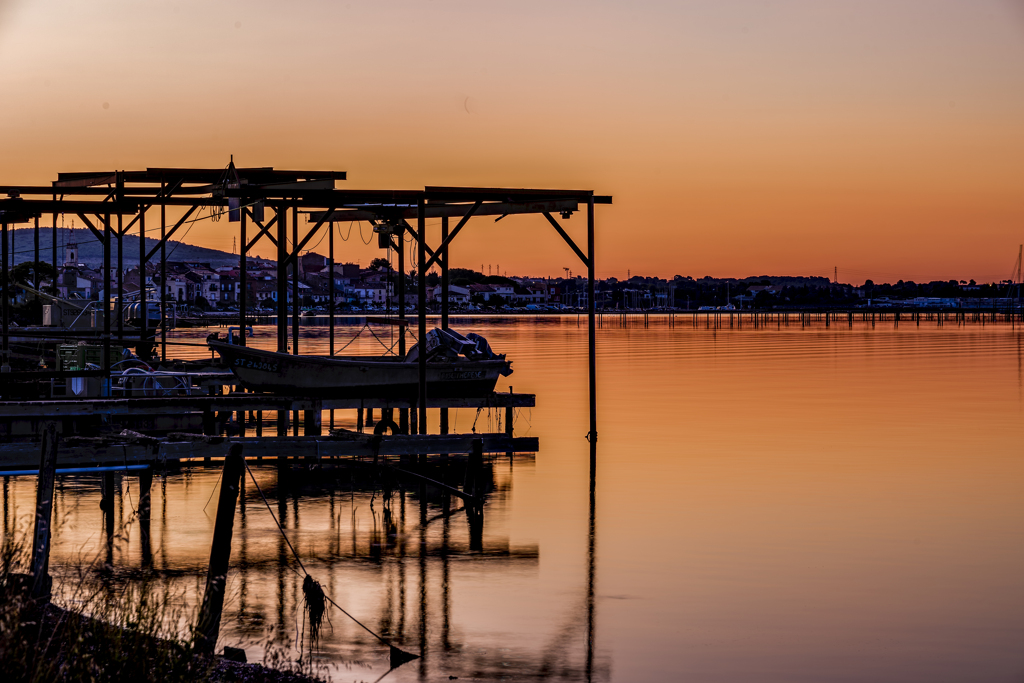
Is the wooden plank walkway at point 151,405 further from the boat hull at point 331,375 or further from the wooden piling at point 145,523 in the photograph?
the wooden piling at point 145,523

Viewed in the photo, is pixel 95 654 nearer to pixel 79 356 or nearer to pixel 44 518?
pixel 44 518

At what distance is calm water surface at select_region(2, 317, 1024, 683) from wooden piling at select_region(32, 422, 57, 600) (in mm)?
1262

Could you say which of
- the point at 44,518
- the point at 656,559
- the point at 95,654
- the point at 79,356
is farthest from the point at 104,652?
the point at 79,356

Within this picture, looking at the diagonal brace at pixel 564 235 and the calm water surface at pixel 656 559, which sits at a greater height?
the diagonal brace at pixel 564 235

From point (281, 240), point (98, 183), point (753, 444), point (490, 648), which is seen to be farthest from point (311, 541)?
point (753, 444)

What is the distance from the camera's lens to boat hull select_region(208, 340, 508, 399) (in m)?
24.5

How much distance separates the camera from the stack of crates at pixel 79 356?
25.2m

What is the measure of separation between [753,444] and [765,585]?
53.9ft

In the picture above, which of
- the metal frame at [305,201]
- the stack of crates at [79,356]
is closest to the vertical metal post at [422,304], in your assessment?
the metal frame at [305,201]

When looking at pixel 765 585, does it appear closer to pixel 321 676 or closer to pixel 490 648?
pixel 490 648

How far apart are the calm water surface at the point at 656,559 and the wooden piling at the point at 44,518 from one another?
1.26 m

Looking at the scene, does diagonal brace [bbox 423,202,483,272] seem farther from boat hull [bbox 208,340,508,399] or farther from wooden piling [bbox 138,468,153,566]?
wooden piling [bbox 138,468,153,566]

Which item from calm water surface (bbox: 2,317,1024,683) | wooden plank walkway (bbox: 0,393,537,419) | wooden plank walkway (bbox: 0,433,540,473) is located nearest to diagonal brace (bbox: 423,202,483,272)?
wooden plank walkway (bbox: 0,393,537,419)

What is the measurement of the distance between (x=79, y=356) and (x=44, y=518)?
1520 centimetres
